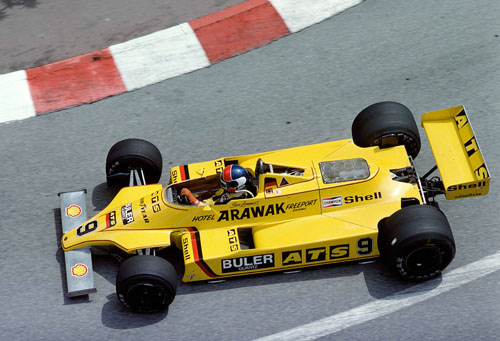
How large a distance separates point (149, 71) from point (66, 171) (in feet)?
6.24

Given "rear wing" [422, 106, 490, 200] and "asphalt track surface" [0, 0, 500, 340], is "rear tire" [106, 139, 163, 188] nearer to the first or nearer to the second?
"asphalt track surface" [0, 0, 500, 340]

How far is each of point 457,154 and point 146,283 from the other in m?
3.39

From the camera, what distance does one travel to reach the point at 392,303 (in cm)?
705

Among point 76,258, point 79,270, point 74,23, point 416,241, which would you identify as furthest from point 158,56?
point 416,241

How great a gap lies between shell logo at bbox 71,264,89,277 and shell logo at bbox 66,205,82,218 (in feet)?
2.36

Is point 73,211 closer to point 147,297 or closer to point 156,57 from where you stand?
point 147,297

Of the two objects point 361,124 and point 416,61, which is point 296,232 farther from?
point 416,61

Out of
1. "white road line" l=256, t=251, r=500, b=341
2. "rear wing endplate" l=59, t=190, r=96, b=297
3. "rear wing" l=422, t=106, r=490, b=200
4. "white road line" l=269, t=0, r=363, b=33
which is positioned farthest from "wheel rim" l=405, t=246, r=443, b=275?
"white road line" l=269, t=0, r=363, b=33

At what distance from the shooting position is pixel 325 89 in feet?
30.8

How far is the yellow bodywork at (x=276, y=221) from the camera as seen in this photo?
23.1ft

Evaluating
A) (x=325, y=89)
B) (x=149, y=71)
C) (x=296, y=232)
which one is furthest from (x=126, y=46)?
(x=296, y=232)

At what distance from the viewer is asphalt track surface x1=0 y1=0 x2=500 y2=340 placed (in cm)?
702

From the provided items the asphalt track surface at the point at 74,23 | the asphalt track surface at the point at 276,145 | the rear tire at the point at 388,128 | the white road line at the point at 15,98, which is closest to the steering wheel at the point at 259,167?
the asphalt track surface at the point at 276,145

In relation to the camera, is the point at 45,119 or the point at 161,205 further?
the point at 45,119
